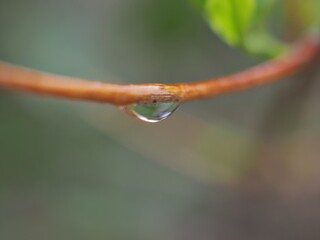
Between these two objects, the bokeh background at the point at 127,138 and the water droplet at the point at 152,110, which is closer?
the water droplet at the point at 152,110

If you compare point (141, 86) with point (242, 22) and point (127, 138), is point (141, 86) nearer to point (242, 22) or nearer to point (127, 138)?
point (242, 22)

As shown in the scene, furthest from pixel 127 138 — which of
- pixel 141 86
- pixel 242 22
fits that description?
pixel 141 86

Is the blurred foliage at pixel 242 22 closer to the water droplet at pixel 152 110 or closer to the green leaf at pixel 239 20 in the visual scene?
the green leaf at pixel 239 20

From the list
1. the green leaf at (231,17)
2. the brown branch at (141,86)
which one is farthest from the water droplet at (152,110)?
the green leaf at (231,17)

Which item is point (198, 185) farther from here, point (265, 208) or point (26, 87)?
point (26, 87)

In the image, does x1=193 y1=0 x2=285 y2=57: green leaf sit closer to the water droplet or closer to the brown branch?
the brown branch

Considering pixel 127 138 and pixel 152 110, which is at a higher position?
pixel 127 138

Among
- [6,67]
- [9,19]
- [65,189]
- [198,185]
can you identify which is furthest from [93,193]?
[6,67]
